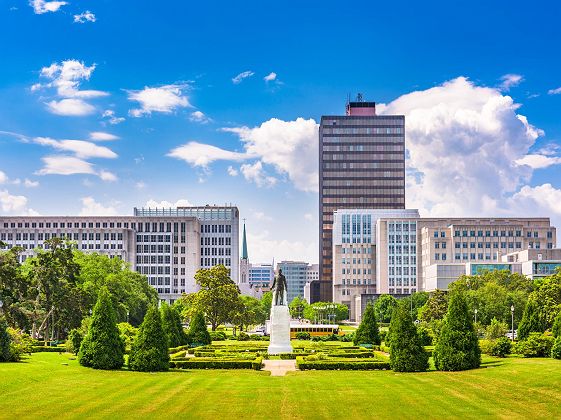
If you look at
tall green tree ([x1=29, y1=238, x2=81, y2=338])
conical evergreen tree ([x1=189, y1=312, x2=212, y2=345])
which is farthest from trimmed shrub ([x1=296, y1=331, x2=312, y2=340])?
tall green tree ([x1=29, y1=238, x2=81, y2=338])

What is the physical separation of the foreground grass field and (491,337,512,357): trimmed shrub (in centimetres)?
785

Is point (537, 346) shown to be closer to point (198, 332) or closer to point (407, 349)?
point (407, 349)

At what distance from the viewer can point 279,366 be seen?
62.9 metres

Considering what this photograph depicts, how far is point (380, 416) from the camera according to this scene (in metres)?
36.8

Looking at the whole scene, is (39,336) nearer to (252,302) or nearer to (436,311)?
(436,311)

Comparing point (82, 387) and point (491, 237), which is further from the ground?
point (491, 237)

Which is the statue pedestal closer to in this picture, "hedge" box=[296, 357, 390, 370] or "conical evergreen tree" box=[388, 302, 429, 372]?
"hedge" box=[296, 357, 390, 370]

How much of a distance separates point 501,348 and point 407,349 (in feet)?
37.8

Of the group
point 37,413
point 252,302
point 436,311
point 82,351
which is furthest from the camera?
point 252,302

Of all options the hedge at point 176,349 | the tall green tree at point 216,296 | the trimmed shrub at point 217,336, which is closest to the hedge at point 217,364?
the hedge at point 176,349

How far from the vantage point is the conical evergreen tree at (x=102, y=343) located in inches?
2175

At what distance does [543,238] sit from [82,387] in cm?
15864

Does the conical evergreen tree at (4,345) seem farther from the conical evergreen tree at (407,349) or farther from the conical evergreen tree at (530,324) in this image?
the conical evergreen tree at (530,324)

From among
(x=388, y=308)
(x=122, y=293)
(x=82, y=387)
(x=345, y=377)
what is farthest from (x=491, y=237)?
(x=82, y=387)
